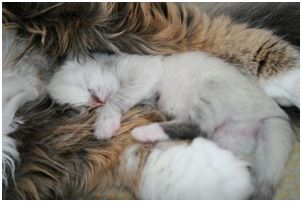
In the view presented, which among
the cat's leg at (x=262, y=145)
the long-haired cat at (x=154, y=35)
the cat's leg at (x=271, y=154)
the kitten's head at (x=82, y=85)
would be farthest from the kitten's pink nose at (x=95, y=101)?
the cat's leg at (x=271, y=154)

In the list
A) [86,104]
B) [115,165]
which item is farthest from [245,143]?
[86,104]

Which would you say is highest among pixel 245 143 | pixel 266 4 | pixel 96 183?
pixel 266 4

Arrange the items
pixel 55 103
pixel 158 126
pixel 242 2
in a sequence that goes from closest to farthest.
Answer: pixel 158 126 < pixel 55 103 < pixel 242 2

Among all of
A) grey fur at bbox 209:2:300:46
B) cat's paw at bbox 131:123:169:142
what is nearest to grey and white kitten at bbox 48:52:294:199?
cat's paw at bbox 131:123:169:142

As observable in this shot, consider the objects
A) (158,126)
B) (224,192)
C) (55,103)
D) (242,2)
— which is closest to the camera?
(224,192)

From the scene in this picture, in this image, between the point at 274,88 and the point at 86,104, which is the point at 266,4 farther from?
the point at 86,104

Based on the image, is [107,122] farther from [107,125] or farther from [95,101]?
[95,101]
